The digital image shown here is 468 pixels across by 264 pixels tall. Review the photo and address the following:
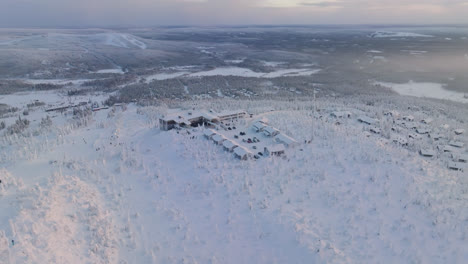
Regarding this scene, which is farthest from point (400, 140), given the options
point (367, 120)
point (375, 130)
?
point (367, 120)

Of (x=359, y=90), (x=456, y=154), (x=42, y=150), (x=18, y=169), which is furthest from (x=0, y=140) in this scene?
(x=359, y=90)

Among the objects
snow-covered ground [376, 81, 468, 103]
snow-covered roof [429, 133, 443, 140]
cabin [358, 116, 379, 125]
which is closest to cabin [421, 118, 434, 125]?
snow-covered roof [429, 133, 443, 140]

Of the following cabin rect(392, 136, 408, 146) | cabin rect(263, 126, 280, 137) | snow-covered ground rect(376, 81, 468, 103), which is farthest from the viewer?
snow-covered ground rect(376, 81, 468, 103)

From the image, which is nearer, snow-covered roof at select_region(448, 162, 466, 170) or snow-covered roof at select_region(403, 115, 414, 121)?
snow-covered roof at select_region(448, 162, 466, 170)

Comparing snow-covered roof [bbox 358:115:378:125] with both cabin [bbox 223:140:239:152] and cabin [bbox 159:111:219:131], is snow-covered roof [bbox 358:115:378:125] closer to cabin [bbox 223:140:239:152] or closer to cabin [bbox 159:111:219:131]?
cabin [bbox 159:111:219:131]

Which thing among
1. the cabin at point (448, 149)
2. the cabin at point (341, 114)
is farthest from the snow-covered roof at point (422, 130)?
the cabin at point (341, 114)

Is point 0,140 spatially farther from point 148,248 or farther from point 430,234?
point 430,234

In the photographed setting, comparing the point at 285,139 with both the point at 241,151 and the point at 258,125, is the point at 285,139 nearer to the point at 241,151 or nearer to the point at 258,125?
the point at 258,125
